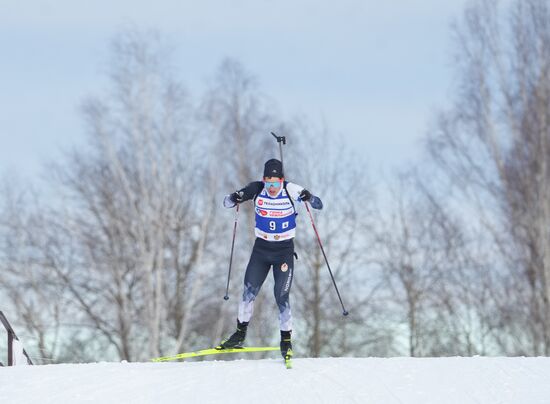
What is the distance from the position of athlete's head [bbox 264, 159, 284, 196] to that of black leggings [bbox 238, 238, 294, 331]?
65 centimetres

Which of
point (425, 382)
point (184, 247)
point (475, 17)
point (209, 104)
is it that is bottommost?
point (425, 382)

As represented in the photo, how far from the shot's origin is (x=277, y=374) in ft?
34.4

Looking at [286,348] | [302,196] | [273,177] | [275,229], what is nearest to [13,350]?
[286,348]

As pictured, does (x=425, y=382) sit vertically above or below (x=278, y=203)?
below

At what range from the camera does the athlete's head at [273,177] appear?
10.9m

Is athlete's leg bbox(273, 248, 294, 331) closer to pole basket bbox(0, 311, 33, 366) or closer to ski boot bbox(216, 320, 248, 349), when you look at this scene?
ski boot bbox(216, 320, 248, 349)

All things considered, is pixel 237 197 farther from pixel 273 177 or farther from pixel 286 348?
pixel 286 348

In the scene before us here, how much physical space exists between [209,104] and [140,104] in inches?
82.9

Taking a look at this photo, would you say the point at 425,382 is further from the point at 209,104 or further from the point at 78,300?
the point at 78,300

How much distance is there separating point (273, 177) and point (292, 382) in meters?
2.37

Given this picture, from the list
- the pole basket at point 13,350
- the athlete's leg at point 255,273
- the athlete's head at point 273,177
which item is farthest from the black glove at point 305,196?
the pole basket at point 13,350

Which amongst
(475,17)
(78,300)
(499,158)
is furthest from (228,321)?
(475,17)

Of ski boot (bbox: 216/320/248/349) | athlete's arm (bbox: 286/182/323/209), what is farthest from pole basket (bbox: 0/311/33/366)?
athlete's arm (bbox: 286/182/323/209)

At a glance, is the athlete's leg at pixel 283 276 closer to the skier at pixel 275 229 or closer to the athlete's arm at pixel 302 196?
the skier at pixel 275 229
